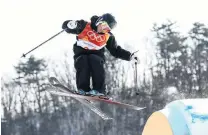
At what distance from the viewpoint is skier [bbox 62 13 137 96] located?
805 cm

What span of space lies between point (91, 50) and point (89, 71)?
309mm

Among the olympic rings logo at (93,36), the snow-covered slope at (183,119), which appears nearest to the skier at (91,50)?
the olympic rings logo at (93,36)

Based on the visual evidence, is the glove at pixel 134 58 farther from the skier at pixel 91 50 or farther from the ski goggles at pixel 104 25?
the ski goggles at pixel 104 25

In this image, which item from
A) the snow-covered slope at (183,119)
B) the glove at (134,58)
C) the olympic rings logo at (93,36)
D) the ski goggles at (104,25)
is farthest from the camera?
the glove at (134,58)

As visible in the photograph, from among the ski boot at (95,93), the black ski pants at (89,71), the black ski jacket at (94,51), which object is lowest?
the ski boot at (95,93)

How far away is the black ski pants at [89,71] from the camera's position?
27.0 feet

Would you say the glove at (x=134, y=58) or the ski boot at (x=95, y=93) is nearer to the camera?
the ski boot at (x=95, y=93)

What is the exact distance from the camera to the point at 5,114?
2203 inches

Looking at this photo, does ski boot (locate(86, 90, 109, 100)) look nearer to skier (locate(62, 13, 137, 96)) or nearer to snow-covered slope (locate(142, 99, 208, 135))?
skier (locate(62, 13, 137, 96))

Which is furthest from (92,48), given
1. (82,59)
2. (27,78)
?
(27,78)

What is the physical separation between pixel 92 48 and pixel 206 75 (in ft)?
142

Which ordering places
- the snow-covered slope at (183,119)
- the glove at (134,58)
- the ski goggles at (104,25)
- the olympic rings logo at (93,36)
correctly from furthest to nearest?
the glove at (134,58)
the olympic rings logo at (93,36)
the ski goggles at (104,25)
the snow-covered slope at (183,119)

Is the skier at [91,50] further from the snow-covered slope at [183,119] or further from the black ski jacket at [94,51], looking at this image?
the snow-covered slope at [183,119]

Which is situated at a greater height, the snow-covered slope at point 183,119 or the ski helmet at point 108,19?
the ski helmet at point 108,19
